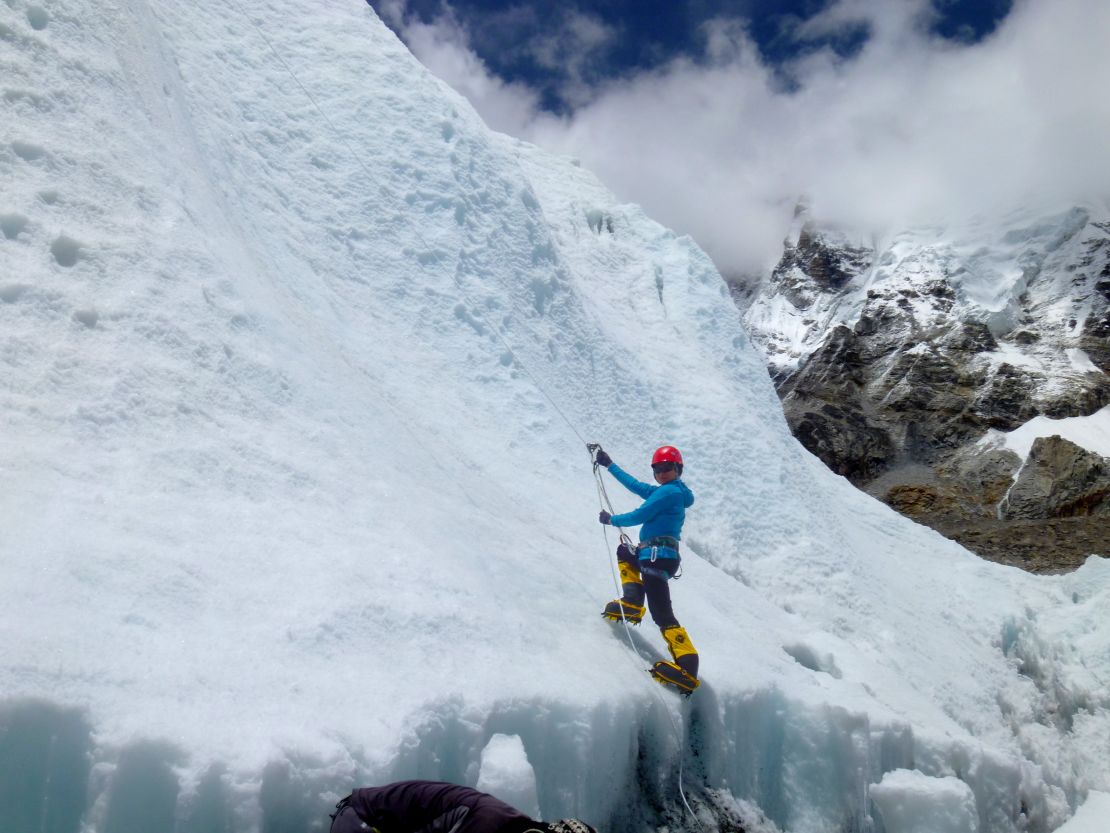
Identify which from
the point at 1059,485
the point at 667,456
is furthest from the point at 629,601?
the point at 1059,485

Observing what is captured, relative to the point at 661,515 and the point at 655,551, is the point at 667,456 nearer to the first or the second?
the point at 661,515

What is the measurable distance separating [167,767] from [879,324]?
12467 centimetres

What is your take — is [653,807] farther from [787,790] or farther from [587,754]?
[787,790]

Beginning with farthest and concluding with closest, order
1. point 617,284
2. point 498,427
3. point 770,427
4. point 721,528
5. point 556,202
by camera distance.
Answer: point 556,202 < point 617,284 < point 770,427 < point 721,528 < point 498,427

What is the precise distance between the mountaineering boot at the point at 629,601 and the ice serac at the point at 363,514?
→ 20cm

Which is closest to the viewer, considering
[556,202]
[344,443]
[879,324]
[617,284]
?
[344,443]

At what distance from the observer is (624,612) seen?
560 centimetres

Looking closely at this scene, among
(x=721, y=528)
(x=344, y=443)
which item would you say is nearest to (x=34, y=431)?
(x=344, y=443)

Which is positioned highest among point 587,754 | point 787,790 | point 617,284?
point 617,284

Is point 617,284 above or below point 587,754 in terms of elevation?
above

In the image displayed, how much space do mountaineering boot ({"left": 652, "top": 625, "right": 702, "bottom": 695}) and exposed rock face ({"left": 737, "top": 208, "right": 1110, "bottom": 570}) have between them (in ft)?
110

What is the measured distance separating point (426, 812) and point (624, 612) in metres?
2.96

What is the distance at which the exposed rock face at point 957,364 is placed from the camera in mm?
59344

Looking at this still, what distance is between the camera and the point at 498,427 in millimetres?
8453
